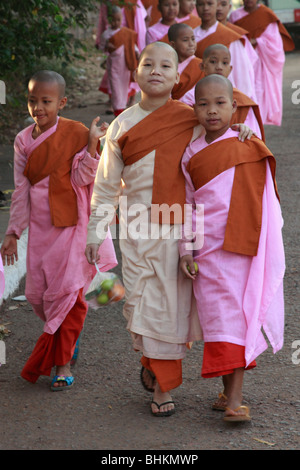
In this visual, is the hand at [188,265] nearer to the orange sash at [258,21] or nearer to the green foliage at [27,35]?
the green foliage at [27,35]

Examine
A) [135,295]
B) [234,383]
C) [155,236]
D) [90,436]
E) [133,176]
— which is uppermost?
[133,176]

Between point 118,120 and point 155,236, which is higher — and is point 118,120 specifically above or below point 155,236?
above

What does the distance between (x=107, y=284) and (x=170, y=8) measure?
243 inches

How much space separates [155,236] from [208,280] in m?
0.34

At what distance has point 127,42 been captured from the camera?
11.9 meters

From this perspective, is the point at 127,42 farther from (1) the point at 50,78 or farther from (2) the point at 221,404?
(2) the point at 221,404

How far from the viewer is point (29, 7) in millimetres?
7297

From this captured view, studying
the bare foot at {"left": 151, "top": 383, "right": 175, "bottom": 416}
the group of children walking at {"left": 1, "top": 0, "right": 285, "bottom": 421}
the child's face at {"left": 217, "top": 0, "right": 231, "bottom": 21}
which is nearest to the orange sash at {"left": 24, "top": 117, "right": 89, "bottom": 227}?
the group of children walking at {"left": 1, "top": 0, "right": 285, "bottom": 421}

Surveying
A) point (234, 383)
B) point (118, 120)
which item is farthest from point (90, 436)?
point (118, 120)

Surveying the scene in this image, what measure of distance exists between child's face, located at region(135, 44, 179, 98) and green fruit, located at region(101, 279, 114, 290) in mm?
901

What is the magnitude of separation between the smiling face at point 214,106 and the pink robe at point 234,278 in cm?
6

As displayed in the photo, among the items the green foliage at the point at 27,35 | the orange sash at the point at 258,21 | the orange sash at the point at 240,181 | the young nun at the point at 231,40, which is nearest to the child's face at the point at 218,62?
the orange sash at the point at 240,181

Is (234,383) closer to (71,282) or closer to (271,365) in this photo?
(271,365)

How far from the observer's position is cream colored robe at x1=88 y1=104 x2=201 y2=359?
13.0 feet
